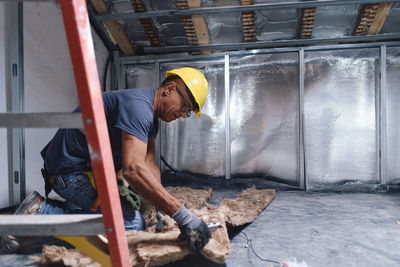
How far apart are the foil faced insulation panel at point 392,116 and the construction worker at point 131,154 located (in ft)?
8.26

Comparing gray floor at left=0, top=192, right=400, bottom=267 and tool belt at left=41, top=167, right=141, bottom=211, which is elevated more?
tool belt at left=41, top=167, right=141, bottom=211

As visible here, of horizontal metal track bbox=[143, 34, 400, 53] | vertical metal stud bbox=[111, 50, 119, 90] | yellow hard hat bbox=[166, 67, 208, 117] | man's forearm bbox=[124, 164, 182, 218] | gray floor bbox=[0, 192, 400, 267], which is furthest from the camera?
vertical metal stud bbox=[111, 50, 119, 90]

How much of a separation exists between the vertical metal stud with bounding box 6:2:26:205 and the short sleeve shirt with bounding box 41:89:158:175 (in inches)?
21.6

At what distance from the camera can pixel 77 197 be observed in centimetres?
160

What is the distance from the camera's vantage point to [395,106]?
3018mm

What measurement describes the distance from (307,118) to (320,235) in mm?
1675

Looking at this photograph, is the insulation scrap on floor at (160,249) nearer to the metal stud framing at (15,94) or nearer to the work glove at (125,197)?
the work glove at (125,197)

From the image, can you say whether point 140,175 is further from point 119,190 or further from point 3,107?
point 3,107

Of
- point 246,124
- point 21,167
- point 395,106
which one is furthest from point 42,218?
point 395,106

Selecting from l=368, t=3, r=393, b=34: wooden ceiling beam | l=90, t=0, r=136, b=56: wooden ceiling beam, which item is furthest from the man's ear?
l=368, t=3, r=393, b=34: wooden ceiling beam

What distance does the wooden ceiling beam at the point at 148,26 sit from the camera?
2746mm

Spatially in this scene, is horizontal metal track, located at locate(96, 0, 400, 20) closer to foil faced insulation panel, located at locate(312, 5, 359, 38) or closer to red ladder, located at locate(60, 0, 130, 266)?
foil faced insulation panel, located at locate(312, 5, 359, 38)

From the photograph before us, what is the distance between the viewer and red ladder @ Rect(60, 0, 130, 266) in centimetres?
61

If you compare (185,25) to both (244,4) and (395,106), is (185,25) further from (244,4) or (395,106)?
(395,106)
